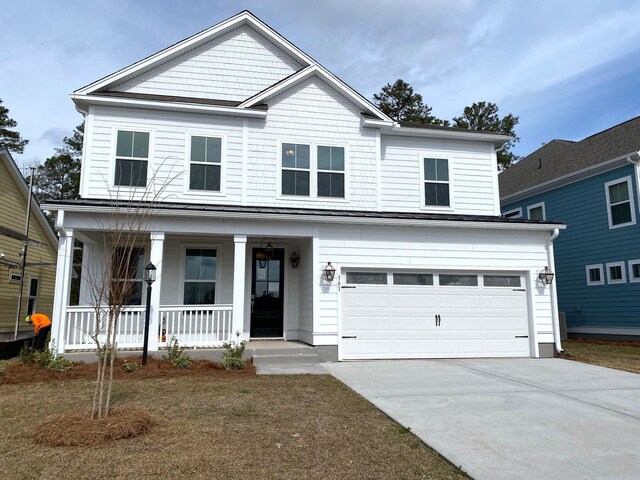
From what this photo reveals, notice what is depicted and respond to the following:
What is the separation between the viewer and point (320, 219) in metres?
10.4

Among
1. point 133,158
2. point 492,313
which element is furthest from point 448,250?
point 133,158

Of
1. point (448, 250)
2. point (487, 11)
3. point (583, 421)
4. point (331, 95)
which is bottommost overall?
point (583, 421)

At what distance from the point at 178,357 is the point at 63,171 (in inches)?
1233

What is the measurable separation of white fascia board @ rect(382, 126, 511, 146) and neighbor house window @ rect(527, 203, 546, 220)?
6.62 meters

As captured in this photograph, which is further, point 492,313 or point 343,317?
point 492,313

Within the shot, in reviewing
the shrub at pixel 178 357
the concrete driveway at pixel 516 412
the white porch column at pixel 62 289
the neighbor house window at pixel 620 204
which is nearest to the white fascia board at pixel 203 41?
the white porch column at pixel 62 289

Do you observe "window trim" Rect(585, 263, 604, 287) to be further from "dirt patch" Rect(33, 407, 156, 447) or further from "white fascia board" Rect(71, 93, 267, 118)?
"dirt patch" Rect(33, 407, 156, 447)

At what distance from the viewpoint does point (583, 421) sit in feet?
18.2

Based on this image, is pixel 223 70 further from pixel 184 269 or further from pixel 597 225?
pixel 597 225

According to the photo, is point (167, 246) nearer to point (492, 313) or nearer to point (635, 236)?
point (492, 313)

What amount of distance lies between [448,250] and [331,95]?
5290 millimetres

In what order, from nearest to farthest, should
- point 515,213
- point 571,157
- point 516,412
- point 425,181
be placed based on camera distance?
point 516,412 < point 425,181 < point 571,157 < point 515,213

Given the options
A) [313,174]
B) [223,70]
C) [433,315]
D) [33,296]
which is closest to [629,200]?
[433,315]

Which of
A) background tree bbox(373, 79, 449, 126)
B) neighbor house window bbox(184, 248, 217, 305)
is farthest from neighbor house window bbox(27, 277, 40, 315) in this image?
background tree bbox(373, 79, 449, 126)
